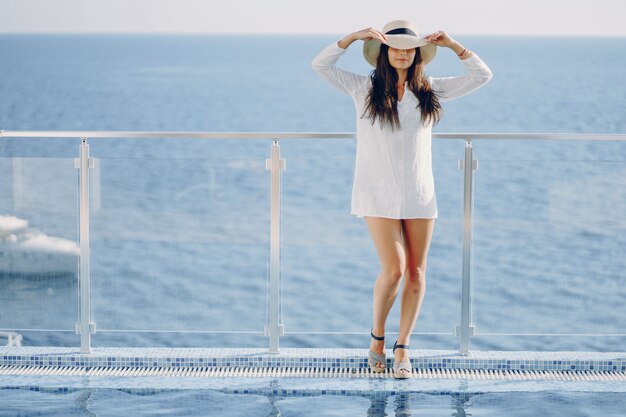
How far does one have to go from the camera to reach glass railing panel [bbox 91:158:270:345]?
4.76m

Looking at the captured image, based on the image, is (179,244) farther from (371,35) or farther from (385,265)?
(371,35)

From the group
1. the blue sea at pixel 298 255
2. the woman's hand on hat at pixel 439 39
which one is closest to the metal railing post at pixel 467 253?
the blue sea at pixel 298 255

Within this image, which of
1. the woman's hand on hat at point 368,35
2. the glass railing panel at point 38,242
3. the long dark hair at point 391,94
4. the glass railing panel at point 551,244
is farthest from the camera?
the glass railing panel at point 38,242

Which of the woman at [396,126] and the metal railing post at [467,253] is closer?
the woman at [396,126]

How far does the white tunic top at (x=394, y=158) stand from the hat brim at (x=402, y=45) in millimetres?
105

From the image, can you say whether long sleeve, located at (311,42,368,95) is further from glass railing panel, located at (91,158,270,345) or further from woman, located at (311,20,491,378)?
glass railing panel, located at (91,158,270,345)

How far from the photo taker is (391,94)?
4285 millimetres

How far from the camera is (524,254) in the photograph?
4.71m

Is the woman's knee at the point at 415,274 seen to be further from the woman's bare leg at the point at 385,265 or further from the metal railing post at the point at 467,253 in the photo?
the metal railing post at the point at 467,253

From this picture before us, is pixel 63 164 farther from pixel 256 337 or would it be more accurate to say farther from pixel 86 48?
pixel 86 48

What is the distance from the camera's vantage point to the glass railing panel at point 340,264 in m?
4.73

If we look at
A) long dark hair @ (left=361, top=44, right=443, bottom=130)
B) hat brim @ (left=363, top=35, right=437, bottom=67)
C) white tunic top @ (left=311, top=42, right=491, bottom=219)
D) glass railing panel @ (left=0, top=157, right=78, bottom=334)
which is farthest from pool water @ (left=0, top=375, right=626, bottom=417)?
hat brim @ (left=363, top=35, right=437, bottom=67)

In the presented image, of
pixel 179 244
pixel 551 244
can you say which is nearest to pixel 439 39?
pixel 551 244

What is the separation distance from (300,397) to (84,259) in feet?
4.34
